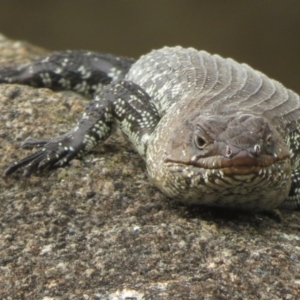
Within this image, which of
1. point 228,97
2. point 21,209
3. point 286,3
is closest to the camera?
point 21,209

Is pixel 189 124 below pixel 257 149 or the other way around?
below

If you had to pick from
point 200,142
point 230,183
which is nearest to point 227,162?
point 230,183

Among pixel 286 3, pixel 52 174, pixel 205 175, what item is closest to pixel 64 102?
pixel 52 174

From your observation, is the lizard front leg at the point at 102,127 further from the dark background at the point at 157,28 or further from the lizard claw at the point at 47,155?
the dark background at the point at 157,28

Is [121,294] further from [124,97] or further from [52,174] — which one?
[124,97]

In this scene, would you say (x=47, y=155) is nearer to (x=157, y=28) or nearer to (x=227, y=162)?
(x=227, y=162)

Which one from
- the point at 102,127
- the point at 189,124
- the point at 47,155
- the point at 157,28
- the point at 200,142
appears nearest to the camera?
the point at 200,142
